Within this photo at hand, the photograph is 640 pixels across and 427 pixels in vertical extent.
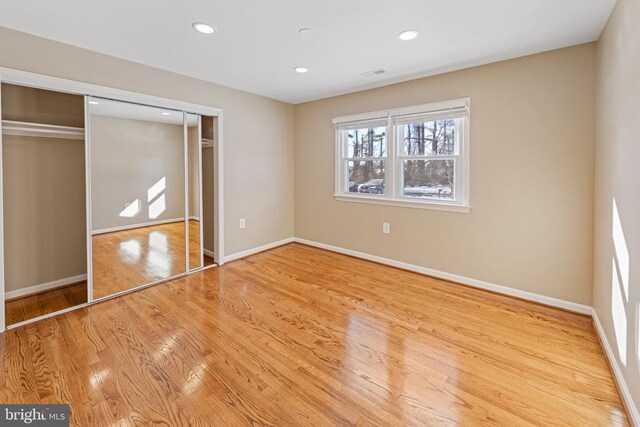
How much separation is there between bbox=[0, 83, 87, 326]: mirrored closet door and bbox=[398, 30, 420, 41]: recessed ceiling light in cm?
292

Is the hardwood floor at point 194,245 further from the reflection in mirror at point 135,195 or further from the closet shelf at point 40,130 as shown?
the closet shelf at point 40,130

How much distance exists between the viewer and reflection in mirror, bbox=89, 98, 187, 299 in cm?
294

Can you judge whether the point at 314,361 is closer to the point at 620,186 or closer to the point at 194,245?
the point at 620,186

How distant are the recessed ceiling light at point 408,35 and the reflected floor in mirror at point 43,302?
3741mm

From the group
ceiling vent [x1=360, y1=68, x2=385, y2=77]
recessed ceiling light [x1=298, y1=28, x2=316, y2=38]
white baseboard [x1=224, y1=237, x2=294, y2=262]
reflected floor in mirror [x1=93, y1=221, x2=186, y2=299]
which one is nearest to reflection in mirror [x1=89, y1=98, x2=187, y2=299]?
reflected floor in mirror [x1=93, y1=221, x2=186, y2=299]

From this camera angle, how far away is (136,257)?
3.35 metres

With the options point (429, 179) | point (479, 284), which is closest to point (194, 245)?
point (429, 179)

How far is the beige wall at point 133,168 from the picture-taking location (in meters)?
2.91

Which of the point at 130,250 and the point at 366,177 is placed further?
the point at 366,177

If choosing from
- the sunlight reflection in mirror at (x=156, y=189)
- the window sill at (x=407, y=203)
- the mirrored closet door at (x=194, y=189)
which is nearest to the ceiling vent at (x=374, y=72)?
the window sill at (x=407, y=203)

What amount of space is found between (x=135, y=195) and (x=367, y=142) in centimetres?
293

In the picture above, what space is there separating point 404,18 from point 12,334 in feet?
12.4

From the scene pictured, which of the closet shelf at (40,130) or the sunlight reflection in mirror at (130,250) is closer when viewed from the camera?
the closet shelf at (40,130)

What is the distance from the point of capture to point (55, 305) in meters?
2.82
